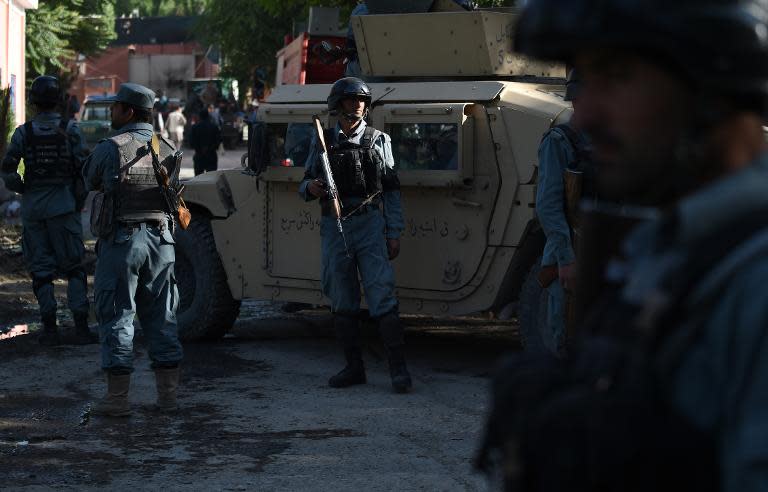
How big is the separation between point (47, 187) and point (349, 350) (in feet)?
9.35

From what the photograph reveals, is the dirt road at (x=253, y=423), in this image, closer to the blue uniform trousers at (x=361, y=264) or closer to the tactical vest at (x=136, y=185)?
the blue uniform trousers at (x=361, y=264)

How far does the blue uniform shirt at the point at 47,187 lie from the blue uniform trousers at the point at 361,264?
250cm

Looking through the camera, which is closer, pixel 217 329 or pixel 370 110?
pixel 370 110

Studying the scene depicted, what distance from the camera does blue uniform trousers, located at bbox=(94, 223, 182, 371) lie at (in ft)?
23.2

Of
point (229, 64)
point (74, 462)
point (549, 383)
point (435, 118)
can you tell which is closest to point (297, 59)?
point (435, 118)

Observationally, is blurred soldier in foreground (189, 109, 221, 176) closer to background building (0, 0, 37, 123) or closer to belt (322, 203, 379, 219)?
background building (0, 0, 37, 123)

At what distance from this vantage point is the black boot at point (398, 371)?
7836 millimetres

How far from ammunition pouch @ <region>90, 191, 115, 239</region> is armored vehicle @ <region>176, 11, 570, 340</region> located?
2.01 m

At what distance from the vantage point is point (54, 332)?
955 centimetres

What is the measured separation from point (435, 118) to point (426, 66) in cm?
78

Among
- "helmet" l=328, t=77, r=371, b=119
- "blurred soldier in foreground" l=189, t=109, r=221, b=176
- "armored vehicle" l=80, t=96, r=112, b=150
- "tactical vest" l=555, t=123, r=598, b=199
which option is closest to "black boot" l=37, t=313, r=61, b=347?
"helmet" l=328, t=77, r=371, b=119

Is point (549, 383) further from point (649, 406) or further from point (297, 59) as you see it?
point (297, 59)

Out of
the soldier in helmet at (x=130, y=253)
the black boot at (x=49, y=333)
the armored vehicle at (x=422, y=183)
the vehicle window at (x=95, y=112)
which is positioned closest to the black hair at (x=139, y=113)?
the soldier in helmet at (x=130, y=253)

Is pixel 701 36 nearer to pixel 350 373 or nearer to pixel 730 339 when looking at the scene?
pixel 730 339
